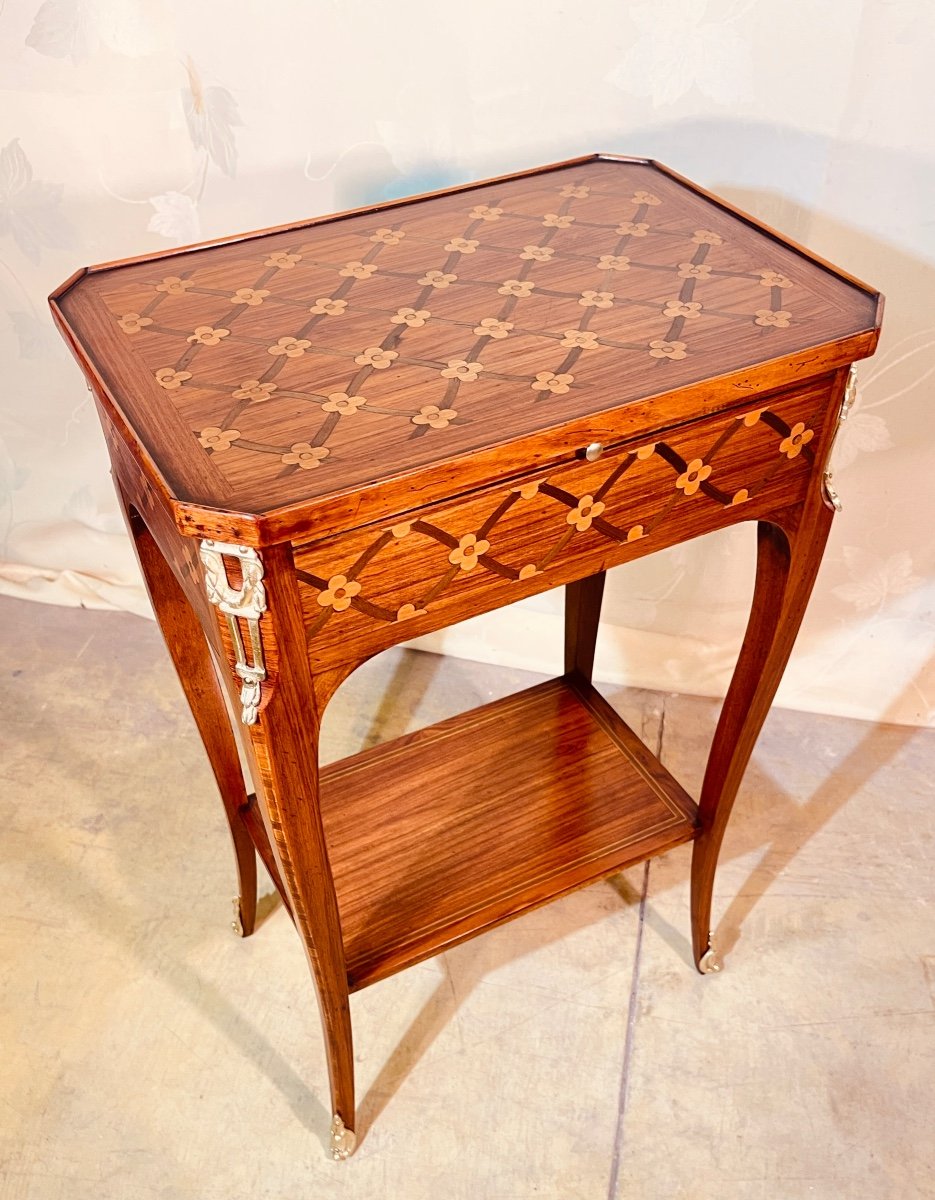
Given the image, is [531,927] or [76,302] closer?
[76,302]

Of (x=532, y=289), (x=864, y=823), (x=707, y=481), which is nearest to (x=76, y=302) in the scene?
(x=532, y=289)

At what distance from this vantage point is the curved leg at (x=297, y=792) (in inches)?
31.3

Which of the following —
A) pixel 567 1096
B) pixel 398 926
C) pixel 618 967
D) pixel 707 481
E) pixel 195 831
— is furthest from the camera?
pixel 195 831

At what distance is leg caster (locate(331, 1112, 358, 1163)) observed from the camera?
1.25m

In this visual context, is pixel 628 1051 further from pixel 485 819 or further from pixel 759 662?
pixel 759 662

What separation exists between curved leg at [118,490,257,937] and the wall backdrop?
2.09ft

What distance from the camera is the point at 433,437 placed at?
81cm

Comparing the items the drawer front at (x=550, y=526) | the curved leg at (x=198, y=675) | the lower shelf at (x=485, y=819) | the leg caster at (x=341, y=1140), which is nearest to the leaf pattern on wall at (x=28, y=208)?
the curved leg at (x=198, y=675)

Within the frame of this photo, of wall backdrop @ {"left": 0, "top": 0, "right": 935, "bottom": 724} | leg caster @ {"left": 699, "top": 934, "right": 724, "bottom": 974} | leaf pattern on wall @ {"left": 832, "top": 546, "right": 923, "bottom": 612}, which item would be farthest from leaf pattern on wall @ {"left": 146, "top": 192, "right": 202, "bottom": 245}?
leg caster @ {"left": 699, "top": 934, "right": 724, "bottom": 974}

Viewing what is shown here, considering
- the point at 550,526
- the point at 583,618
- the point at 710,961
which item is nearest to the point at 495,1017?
the point at 710,961

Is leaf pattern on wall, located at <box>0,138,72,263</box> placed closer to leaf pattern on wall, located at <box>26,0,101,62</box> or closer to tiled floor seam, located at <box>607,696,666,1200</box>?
leaf pattern on wall, located at <box>26,0,101,62</box>

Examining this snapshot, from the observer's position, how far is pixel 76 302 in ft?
3.31

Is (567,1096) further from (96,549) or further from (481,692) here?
(96,549)

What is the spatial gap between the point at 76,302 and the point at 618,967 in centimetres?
105
